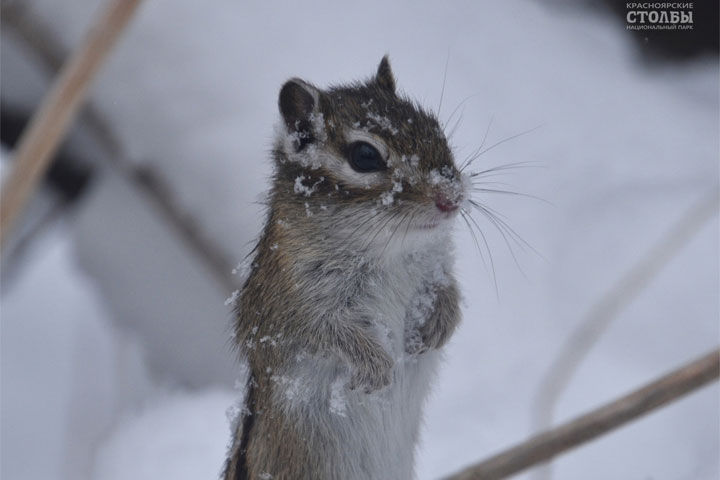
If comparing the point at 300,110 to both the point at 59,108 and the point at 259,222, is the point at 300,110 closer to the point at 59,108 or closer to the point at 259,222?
the point at 59,108

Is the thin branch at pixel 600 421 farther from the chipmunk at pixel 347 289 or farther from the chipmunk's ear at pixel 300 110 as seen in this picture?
the chipmunk's ear at pixel 300 110

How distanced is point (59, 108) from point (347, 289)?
1.55 ft

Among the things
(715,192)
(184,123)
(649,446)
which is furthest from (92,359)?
(715,192)

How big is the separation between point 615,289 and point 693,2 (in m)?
0.70

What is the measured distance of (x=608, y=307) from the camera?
1.90 meters

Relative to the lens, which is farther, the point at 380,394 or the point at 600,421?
the point at 380,394

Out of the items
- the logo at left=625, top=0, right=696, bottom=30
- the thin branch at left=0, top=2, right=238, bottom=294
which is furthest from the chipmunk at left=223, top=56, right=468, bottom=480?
the thin branch at left=0, top=2, right=238, bottom=294

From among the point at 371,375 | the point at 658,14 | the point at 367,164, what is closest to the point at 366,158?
the point at 367,164

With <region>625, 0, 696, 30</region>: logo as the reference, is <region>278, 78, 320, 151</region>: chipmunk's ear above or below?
below

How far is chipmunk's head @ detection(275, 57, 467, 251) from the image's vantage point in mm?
1290

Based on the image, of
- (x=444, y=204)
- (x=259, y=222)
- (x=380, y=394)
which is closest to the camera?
(x=444, y=204)

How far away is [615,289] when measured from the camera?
2.34m

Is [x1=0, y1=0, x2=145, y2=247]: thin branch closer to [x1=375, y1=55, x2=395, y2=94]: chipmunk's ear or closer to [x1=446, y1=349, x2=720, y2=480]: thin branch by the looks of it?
[x1=375, y1=55, x2=395, y2=94]: chipmunk's ear

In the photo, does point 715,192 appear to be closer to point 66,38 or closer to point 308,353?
point 308,353
